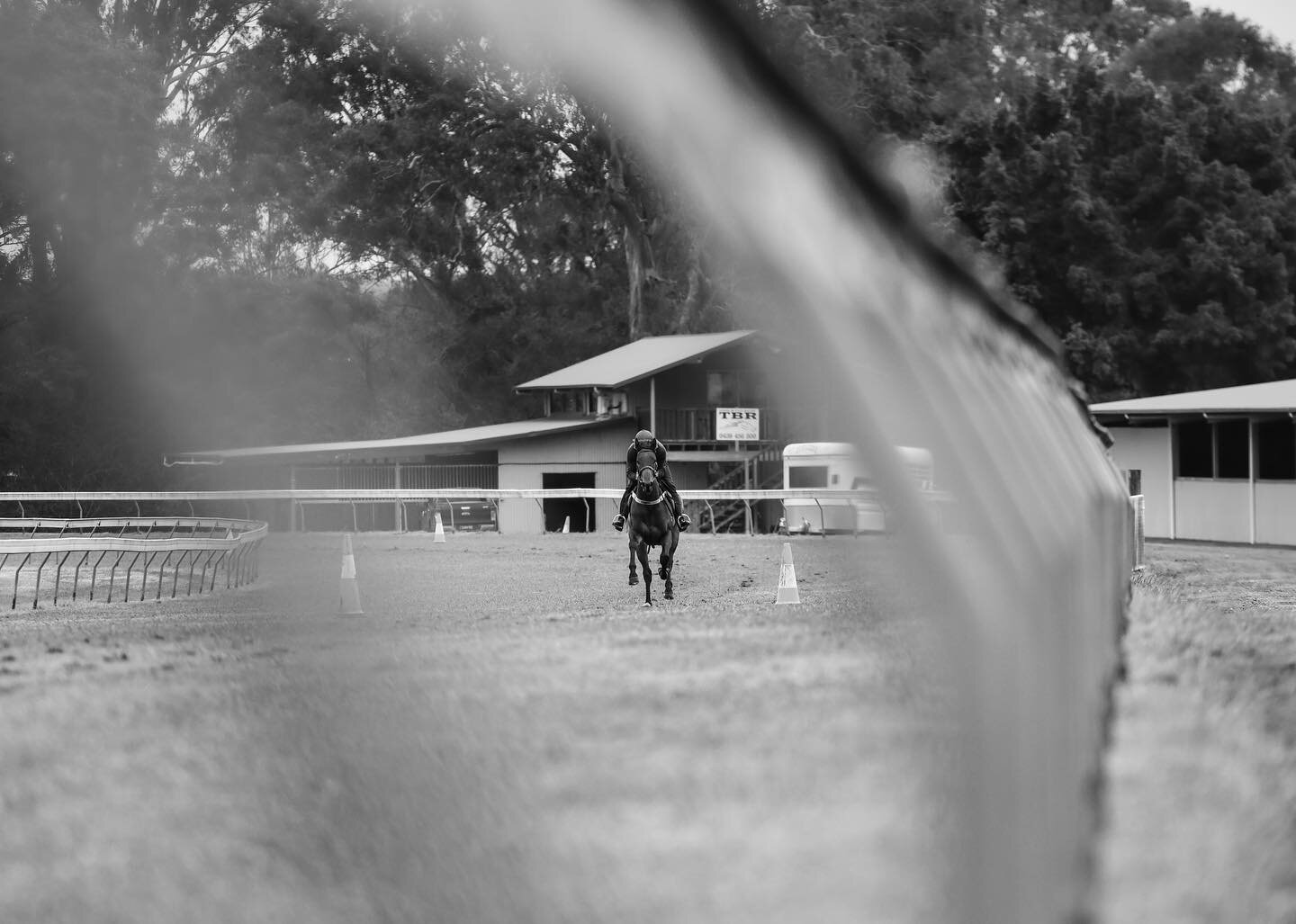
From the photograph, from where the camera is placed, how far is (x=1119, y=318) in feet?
143

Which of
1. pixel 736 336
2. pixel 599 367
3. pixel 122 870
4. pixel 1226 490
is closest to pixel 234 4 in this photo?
pixel 736 336

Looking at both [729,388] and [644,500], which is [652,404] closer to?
[644,500]

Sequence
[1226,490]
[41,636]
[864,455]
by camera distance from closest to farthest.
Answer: [864,455]
[41,636]
[1226,490]

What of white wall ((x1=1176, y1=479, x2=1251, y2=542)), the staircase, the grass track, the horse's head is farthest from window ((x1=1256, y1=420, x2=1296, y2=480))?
the grass track

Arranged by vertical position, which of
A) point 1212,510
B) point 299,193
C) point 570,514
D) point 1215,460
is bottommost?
point 570,514

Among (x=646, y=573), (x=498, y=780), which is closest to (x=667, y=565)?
(x=646, y=573)

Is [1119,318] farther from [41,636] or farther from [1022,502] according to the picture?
[1022,502]

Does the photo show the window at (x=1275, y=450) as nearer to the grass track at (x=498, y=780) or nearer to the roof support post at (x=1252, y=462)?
the roof support post at (x=1252, y=462)

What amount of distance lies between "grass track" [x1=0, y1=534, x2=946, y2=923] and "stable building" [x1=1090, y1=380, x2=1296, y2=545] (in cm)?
2362

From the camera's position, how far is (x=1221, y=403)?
2764 cm

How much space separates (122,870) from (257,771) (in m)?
0.58

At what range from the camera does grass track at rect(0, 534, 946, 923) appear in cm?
205

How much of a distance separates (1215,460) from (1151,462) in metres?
Answer: 1.75

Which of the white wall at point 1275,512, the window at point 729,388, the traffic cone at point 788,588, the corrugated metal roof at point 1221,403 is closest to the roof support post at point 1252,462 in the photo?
the white wall at point 1275,512
